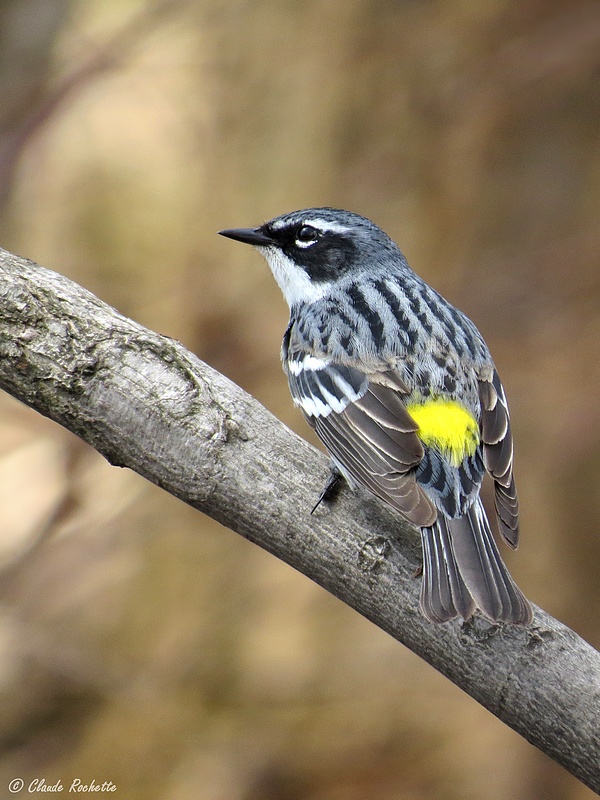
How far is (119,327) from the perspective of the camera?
2664 mm

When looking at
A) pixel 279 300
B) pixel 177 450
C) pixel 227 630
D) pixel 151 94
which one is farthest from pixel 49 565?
→ pixel 151 94

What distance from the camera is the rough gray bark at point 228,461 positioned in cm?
244

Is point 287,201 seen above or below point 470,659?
above

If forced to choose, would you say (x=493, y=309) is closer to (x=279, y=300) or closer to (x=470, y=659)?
(x=279, y=300)

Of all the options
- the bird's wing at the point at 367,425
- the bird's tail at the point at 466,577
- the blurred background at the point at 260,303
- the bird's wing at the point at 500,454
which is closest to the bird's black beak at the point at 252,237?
the bird's wing at the point at 367,425

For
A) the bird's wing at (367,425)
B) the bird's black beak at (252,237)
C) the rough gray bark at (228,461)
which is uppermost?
the bird's black beak at (252,237)

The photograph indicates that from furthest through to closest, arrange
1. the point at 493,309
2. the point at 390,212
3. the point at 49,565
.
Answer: the point at 390,212
the point at 493,309
the point at 49,565

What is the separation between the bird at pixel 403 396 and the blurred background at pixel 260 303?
1.08m

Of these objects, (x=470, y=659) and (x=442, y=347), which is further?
(x=442, y=347)

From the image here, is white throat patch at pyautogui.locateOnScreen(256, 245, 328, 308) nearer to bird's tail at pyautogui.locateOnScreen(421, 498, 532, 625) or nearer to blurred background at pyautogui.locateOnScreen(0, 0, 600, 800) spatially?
Result: blurred background at pyautogui.locateOnScreen(0, 0, 600, 800)

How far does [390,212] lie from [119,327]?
10.3 ft

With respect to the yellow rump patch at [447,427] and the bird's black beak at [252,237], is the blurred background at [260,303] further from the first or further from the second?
the yellow rump patch at [447,427]

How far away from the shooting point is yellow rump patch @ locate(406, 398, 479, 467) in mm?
2998

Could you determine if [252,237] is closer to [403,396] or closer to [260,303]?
[260,303]
